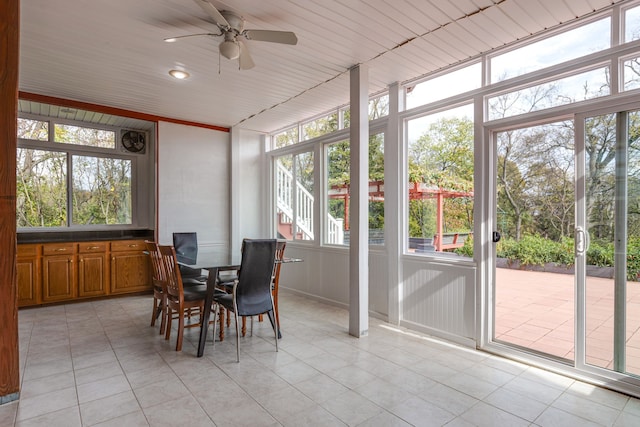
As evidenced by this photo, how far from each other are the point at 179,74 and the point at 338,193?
252 centimetres

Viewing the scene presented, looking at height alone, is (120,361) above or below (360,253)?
below

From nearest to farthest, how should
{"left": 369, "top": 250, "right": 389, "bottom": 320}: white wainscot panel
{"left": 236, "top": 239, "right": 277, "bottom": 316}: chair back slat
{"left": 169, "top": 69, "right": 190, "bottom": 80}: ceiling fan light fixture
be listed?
{"left": 236, "top": 239, "right": 277, "bottom": 316}: chair back slat
{"left": 169, "top": 69, "right": 190, "bottom": 80}: ceiling fan light fixture
{"left": 369, "top": 250, "right": 389, "bottom": 320}: white wainscot panel

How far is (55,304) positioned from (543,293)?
604 cm

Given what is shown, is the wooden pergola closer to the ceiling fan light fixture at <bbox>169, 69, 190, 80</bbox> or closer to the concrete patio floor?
the concrete patio floor

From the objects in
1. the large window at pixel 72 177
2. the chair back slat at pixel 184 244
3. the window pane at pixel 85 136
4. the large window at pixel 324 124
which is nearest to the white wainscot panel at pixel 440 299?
the large window at pixel 324 124

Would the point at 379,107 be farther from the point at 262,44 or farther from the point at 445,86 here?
the point at 262,44

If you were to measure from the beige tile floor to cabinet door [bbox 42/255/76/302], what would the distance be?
1.29 meters

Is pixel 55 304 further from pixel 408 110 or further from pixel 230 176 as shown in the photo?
pixel 408 110

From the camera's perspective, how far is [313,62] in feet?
11.7

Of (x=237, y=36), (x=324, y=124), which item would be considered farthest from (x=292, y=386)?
(x=324, y=124)

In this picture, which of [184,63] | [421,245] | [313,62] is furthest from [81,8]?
[421,245]

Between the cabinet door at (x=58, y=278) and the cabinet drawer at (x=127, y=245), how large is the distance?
55 cm

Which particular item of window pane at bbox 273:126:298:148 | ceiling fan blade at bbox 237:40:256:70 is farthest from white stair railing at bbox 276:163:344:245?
ceiling fan blade at bbox 237:40:256:70

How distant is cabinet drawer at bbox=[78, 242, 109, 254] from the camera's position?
4980 millimetres
